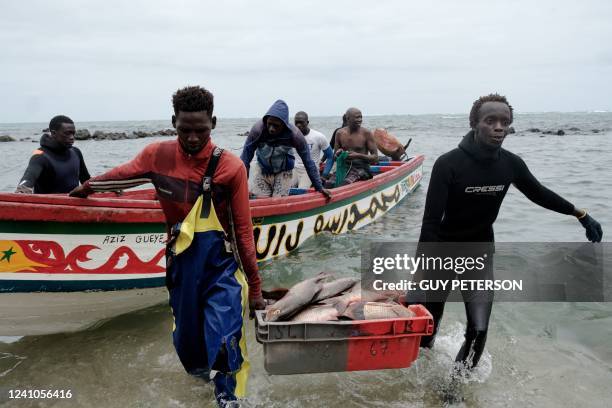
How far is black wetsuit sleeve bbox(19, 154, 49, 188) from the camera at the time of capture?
4948mm

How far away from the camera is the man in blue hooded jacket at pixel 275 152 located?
5.79 m

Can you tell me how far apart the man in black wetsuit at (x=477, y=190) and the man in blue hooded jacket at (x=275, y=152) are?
9.00ft

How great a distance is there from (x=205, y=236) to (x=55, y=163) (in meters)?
3.37

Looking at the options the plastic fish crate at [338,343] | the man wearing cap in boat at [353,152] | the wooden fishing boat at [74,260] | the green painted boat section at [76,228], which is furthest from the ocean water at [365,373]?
the man wearing cap in boat at [353,152]

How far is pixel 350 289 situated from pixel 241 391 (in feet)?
3.52

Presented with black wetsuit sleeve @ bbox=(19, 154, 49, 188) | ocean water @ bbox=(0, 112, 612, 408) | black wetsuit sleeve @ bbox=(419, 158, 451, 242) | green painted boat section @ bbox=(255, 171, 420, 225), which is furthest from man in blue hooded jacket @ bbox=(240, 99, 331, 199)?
black wetsuit sleeve @ bbox=(419, 158, 451, 242)

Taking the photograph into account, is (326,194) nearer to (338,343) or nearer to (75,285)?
(75,285)

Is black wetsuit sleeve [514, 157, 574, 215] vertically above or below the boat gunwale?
above

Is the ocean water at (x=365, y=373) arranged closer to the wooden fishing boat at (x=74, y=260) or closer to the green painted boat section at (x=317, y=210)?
the wooden fishing boat at (x=74, y=260)

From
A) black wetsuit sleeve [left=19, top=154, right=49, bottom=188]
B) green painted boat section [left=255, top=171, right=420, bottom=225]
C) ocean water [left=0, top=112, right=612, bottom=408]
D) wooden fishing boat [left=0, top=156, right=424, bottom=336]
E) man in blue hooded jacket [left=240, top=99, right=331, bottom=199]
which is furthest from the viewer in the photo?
green painted boat section [left=255, top=171, right=420, bottom=225]

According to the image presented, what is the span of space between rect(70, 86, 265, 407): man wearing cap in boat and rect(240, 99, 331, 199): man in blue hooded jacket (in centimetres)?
287

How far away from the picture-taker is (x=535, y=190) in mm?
3566

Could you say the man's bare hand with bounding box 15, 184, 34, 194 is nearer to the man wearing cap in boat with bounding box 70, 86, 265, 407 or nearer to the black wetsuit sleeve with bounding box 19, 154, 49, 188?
the black wetsuit sleeve with bounding box 19, 154, 49, 188

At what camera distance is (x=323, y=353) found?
2.98 metres
